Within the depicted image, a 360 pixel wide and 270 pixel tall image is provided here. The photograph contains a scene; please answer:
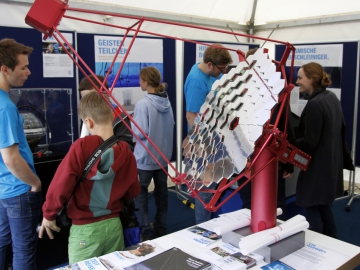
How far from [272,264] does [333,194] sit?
123 cm

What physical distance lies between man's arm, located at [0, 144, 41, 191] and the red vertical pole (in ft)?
3.56

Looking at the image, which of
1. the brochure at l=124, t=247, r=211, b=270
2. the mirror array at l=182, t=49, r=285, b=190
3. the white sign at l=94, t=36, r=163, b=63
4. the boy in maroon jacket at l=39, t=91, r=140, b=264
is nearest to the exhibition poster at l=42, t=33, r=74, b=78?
the white sign at l=94, t=36, r=163, b=63

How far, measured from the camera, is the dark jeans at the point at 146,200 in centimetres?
268

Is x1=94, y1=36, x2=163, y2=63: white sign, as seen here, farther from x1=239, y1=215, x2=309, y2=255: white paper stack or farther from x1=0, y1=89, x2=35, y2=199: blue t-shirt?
x1=239, y1=215, x2=309, y2=255: white paper stack

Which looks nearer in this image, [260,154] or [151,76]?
[260,154]

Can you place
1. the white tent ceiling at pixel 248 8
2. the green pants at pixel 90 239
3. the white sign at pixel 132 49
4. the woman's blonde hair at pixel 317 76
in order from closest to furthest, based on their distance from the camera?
the green pants at pixel 90 239 → the woman's blonde hair at pixel 317 76 → the white sign at pixel 132 49 → the white tent ceiling at pixel 248 8

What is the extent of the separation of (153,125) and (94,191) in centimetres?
112

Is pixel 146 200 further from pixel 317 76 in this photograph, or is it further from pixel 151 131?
pixel 317 76

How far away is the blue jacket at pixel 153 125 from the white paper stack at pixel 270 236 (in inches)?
55.3

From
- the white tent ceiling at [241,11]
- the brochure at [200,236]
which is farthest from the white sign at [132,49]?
the brochure at [200,236]

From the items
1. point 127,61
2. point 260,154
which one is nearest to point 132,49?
point 127,61

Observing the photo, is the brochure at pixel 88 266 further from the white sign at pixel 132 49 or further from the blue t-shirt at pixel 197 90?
the white sign at pixel 132 49

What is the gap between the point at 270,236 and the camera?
4.00 ft

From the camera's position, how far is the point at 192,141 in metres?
1.37
